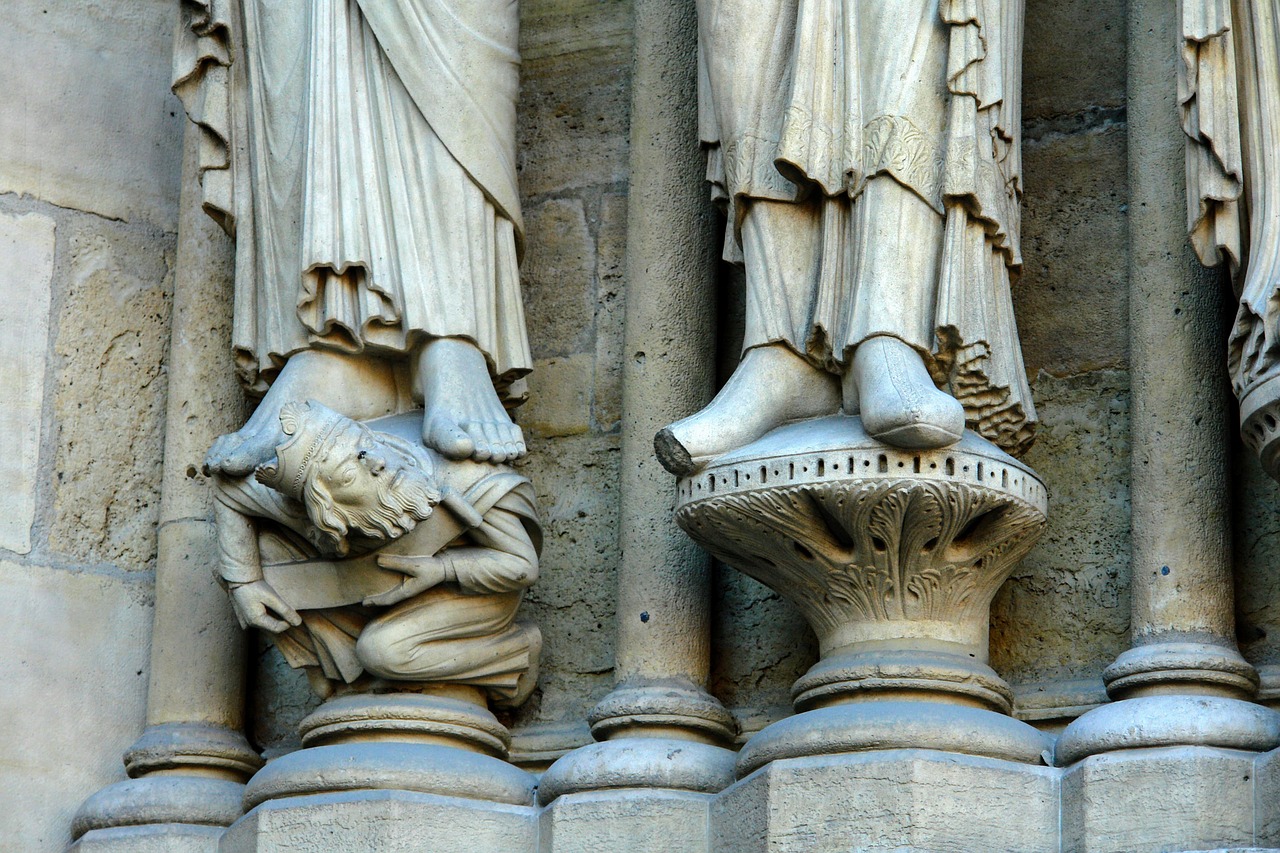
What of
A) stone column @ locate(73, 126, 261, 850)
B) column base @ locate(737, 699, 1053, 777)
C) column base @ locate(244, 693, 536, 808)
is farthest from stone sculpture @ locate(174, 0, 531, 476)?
column base @ locate(737, 699, 1053, 777)

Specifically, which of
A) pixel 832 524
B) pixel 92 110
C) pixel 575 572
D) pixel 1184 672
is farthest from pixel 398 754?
pixel 92 110

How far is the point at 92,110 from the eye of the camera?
4.94 m

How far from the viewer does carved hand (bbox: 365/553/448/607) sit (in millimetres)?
4133

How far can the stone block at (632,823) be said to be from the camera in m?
4.00

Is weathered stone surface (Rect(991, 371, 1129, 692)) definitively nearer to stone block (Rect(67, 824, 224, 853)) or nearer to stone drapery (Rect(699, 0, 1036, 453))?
stone drapery (Rect(699, 0, 1036, 453))

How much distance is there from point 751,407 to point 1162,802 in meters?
0.79

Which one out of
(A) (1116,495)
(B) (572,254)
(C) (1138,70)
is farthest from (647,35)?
(A) (1116,495)

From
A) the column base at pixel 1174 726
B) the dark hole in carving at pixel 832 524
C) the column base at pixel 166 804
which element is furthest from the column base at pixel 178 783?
the column base at pixel 1174 726

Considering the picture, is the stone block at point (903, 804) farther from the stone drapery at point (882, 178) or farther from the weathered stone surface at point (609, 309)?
the weathered stone surface at point (609, 309)

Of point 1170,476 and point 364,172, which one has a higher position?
point 364,172

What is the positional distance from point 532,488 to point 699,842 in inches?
24.9

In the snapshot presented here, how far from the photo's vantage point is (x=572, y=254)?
4.66 metres

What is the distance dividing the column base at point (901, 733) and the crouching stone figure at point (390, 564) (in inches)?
19.9

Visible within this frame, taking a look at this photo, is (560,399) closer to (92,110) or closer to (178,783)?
(178,783)
